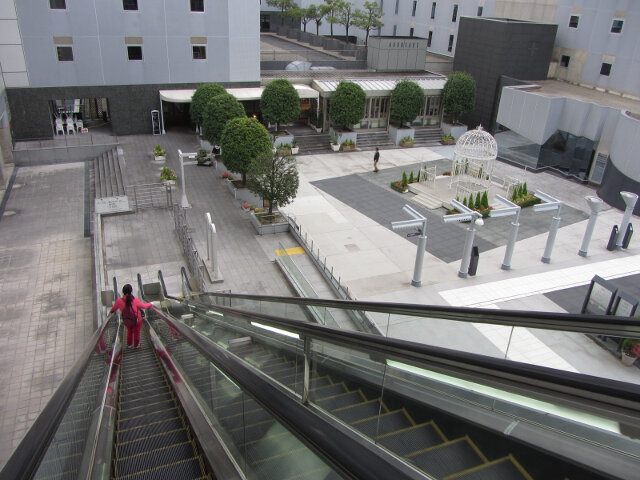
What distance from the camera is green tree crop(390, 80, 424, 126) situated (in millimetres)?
29078

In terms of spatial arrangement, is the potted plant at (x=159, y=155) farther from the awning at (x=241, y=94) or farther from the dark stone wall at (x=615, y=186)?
the dark stone wall at (x=615, y=186)

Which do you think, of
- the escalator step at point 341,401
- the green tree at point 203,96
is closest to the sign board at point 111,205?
the green tree at point 203,96

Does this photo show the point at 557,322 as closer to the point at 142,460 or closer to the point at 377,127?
the point at 142,460

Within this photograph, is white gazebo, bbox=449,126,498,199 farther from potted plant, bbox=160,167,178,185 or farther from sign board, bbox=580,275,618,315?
potted plant, bbox=160,167,178,185

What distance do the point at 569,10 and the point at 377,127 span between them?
12.6 metres

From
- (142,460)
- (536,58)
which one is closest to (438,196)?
(536,58)

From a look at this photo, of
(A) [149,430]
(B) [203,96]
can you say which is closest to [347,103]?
(B) [203,96]

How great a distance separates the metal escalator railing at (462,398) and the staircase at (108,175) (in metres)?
19.2

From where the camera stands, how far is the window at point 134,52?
2728 cm

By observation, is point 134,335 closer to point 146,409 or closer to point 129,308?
point 129,308

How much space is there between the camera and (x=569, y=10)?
96.7ft

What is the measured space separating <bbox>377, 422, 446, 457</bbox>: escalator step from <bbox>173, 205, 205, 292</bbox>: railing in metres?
11.7

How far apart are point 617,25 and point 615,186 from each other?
10277 mm

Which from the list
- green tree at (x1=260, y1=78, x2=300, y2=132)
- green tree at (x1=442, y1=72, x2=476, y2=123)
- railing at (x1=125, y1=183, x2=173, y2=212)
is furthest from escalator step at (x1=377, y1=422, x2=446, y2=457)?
green tree at (x1=442, y1=72, x2=476, y2=123)
